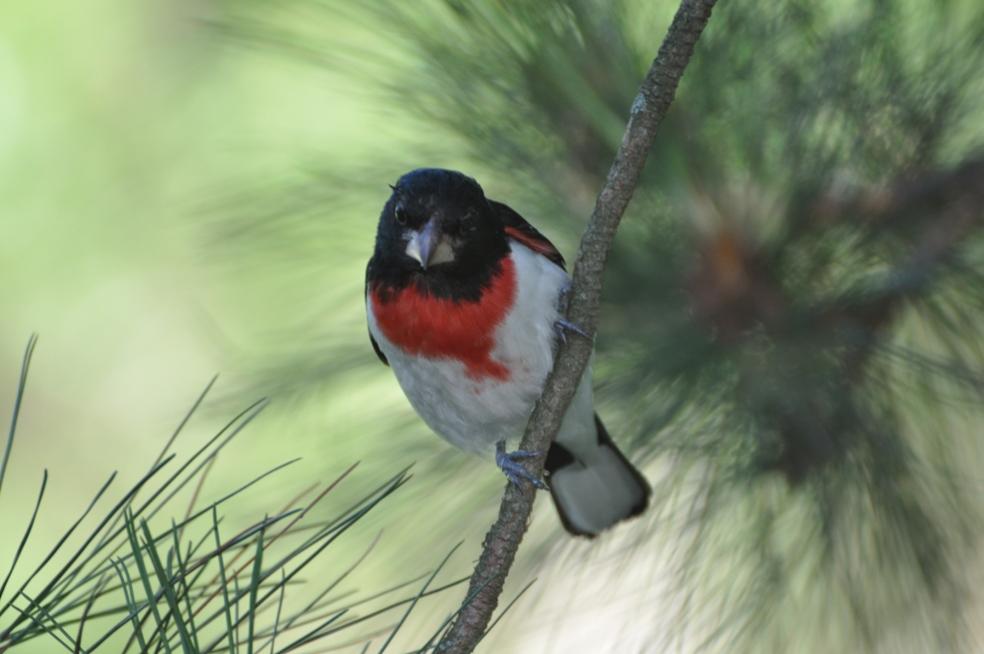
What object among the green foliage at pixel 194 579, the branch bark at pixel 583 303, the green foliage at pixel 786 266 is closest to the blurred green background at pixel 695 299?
the green foliage at pixel 786 266

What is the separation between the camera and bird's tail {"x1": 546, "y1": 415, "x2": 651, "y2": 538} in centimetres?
186

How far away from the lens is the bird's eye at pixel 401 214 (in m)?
1.76

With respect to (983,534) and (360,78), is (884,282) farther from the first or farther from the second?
(360,78)

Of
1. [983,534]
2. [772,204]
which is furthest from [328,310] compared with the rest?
[983,534]

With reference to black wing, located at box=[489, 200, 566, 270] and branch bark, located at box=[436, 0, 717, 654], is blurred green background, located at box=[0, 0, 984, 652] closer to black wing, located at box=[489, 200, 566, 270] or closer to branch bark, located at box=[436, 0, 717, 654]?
black wing, located at box=[489, 200, 566, 270]

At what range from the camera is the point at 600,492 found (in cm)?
187

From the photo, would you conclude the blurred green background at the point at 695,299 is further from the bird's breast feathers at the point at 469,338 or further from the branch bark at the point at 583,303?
the branch bark at the point at 583,303

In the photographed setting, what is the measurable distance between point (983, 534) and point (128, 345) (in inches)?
76.7

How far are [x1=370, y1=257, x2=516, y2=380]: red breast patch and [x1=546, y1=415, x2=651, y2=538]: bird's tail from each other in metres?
0.24

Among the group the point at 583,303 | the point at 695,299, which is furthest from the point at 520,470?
the point at 695,299

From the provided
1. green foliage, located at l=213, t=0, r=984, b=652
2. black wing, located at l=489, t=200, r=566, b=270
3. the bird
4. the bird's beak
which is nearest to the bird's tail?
the bird

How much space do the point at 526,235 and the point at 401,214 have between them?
0.22 meters

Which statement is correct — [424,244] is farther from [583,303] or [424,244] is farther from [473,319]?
[583,303]

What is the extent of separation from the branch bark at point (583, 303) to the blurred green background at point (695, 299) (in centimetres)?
26
